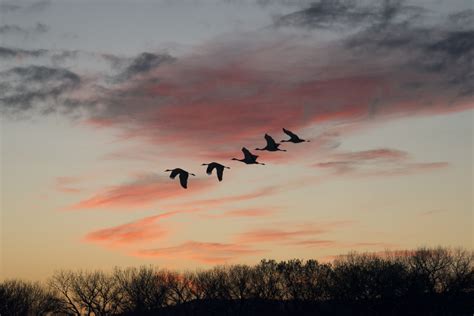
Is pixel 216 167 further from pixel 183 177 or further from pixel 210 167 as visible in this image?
pixel 183 177

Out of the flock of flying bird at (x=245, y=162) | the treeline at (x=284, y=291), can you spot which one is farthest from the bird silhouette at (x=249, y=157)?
the treeline at (x=284, y=291)

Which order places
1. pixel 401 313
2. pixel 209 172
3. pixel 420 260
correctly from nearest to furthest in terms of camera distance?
pixel 209 172 < pixel 401 313 < pixel 420 260

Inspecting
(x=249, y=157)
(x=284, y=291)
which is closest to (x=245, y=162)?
(x=249, y=157)

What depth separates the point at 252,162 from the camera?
42.2m

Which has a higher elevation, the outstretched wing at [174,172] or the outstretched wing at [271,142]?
the outstretched wing at [271,142]

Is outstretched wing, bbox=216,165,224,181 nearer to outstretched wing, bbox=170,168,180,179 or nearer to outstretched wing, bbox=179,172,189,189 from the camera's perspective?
outstretched wing, bbox=179,172,189,189

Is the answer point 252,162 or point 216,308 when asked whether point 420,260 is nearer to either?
point 216,308

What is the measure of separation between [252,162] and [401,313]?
5601 centimetres

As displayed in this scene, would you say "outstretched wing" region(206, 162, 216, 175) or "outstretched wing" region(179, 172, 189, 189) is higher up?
"outstretched wing" region(206, 162, 216, 175)

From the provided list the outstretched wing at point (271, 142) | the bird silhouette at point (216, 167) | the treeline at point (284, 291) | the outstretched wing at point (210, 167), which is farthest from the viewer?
the treeline at point (284, 291)

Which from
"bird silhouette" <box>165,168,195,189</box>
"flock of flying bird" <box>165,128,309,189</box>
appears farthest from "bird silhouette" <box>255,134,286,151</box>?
"bird silhouette" <box>165,168,195,189</box>

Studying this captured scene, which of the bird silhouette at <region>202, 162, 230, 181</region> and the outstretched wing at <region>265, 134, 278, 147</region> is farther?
the outstretched wing at <region>265, 134, 278, 147</region>

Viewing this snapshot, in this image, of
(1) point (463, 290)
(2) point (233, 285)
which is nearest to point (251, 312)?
(2) point (233, 285)

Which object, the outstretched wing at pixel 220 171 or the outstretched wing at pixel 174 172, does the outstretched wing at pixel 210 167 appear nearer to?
the outstretched wing at pixel 220 171
